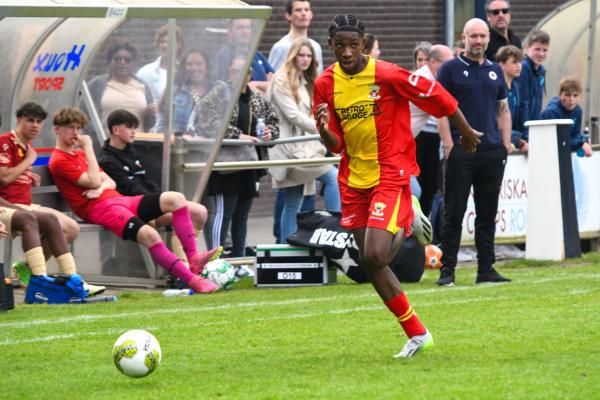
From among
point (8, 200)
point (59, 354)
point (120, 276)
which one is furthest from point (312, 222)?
point (59, 354)

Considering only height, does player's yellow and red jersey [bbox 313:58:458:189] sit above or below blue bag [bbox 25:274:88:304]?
above

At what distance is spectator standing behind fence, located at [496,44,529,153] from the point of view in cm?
1418

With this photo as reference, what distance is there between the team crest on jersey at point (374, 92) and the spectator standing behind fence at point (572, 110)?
669cm

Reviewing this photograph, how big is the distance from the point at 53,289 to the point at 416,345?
155 inches

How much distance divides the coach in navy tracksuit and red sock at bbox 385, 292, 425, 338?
3.75 m

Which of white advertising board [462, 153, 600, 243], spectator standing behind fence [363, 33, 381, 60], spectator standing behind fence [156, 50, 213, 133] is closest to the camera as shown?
spectator standing behind fence [156, 50, 213, 133]

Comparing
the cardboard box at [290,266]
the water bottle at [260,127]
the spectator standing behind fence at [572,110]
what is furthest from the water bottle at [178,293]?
the spectator standing behind fence at [572,110]

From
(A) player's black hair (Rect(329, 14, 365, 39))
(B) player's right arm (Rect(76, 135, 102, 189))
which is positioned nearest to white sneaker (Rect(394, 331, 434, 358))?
(A) player's black hair (Rect(329, 14, 365, 39))

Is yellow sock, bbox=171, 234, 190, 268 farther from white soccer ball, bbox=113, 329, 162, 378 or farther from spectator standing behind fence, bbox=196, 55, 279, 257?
white soccer ball, bbox=113, 329, 162, 378

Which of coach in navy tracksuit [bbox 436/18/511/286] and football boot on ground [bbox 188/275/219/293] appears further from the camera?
football boot on ground [bbox 188/275/219/293]

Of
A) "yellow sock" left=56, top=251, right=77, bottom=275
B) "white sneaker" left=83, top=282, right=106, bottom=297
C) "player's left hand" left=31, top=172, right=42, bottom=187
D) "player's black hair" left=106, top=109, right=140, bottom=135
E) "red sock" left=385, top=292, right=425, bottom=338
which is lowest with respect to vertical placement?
"white sneaker" left=83, top=282, right=106, bottom=297

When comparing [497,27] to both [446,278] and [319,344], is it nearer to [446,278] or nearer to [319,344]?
[446,278]

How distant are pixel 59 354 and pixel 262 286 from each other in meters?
4.11

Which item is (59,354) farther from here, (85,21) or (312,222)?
(85,21)
